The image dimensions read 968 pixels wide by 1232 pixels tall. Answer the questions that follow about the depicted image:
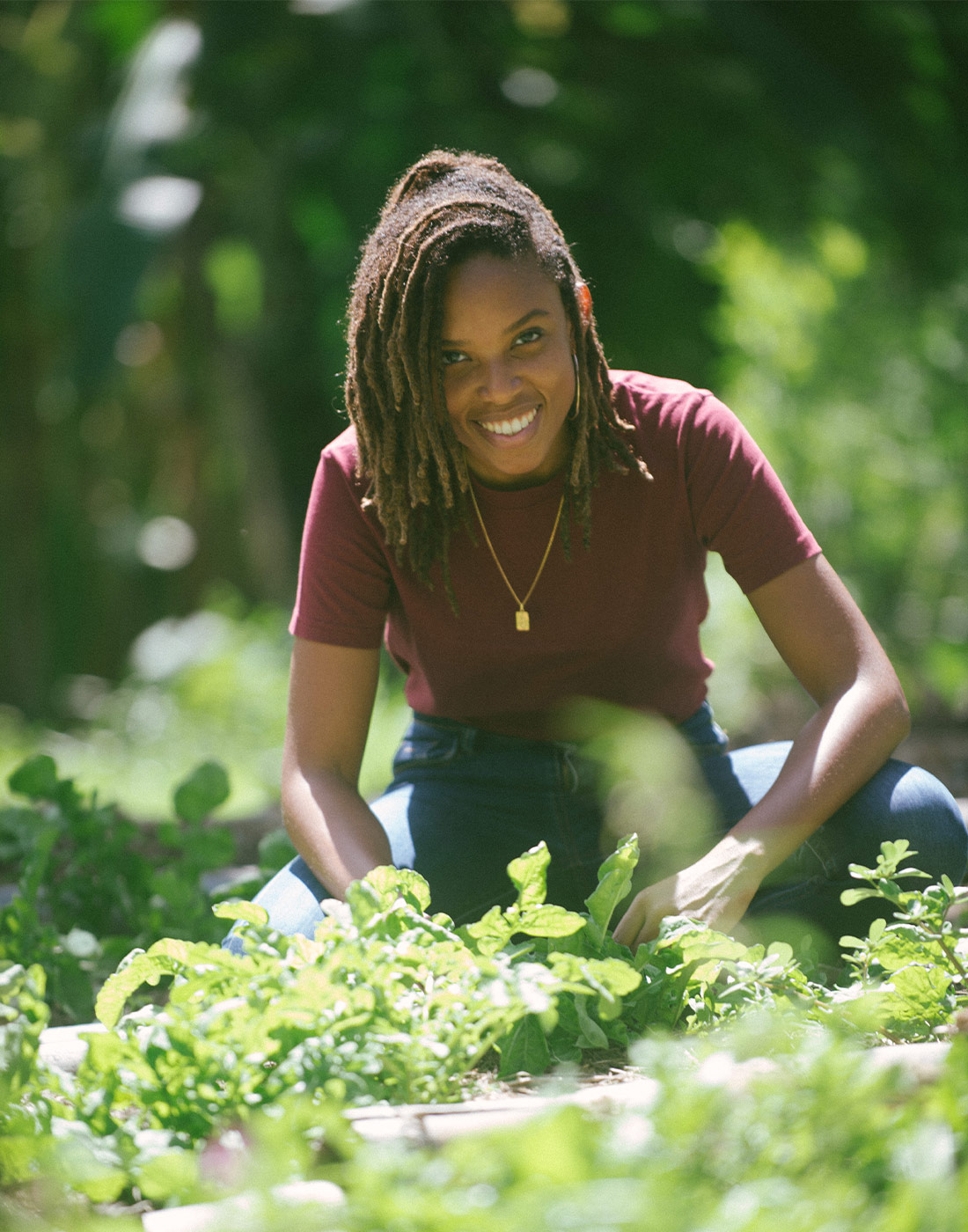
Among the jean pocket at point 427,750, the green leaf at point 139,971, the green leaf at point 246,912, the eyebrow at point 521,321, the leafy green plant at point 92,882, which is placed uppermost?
the eyebrow at point 521,321

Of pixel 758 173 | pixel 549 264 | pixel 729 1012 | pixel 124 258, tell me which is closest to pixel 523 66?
pixel 758 173

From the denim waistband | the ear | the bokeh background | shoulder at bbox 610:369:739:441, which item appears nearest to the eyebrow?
the ear

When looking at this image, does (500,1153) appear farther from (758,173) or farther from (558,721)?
(758,173)

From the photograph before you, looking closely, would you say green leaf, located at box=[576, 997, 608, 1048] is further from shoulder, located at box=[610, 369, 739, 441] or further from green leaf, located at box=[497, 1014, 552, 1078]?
shoulder, located at box=[610, 369, 739, 441]

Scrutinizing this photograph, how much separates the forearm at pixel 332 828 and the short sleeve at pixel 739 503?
0.66m

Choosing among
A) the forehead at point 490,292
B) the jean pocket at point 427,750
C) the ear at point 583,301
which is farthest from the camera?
the jean pocket at point 427,750

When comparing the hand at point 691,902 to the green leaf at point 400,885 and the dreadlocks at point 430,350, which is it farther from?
the dreadlocks at point 430,350

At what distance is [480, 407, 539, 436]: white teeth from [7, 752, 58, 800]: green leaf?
104 centimetres

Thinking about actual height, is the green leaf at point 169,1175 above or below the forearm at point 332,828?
below

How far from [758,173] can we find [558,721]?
200 inches

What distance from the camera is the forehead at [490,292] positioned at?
183 centimetres

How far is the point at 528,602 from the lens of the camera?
2102mm

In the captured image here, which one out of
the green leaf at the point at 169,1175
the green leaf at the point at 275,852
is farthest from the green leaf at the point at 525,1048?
the green leaf at the point at 275,852

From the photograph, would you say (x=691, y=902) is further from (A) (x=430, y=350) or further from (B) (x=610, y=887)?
(A) (x=430, y=350)
